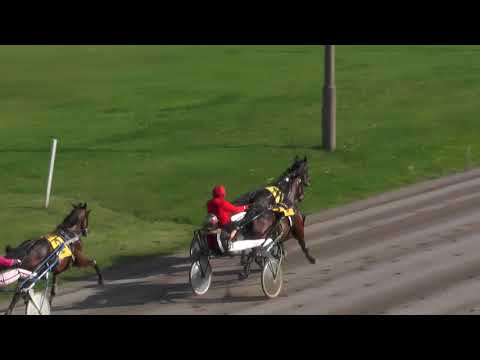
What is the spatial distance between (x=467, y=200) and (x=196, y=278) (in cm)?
900

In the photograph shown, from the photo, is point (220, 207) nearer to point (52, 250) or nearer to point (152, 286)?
point (152, 286)

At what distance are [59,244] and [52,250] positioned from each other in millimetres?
256

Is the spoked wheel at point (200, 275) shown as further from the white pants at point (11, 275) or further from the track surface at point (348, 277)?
the white pants at point (11, 275)

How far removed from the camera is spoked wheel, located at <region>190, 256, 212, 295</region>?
1719cm

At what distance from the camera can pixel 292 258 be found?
1980 cm

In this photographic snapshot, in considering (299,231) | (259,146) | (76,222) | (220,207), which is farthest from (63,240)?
(259,146)

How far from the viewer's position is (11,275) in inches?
606

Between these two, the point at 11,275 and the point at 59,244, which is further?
the point at 59,244

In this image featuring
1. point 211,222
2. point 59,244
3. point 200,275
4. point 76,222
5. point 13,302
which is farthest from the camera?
point 200,275

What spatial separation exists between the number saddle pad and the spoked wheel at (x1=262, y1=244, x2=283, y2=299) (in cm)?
310

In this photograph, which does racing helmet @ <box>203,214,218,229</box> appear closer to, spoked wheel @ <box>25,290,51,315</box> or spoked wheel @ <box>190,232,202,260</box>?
spoked wheel @ <box>190,232,202,260</box>

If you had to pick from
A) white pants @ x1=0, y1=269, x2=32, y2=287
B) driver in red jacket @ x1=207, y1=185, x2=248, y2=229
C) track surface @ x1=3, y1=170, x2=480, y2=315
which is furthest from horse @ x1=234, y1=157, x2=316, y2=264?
white pants @ x1=0, y1=269, x2=32, y2=287

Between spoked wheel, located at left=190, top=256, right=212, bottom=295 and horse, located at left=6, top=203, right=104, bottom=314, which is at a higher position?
horse, located at left=6, top=203, right=104, bottom=314
